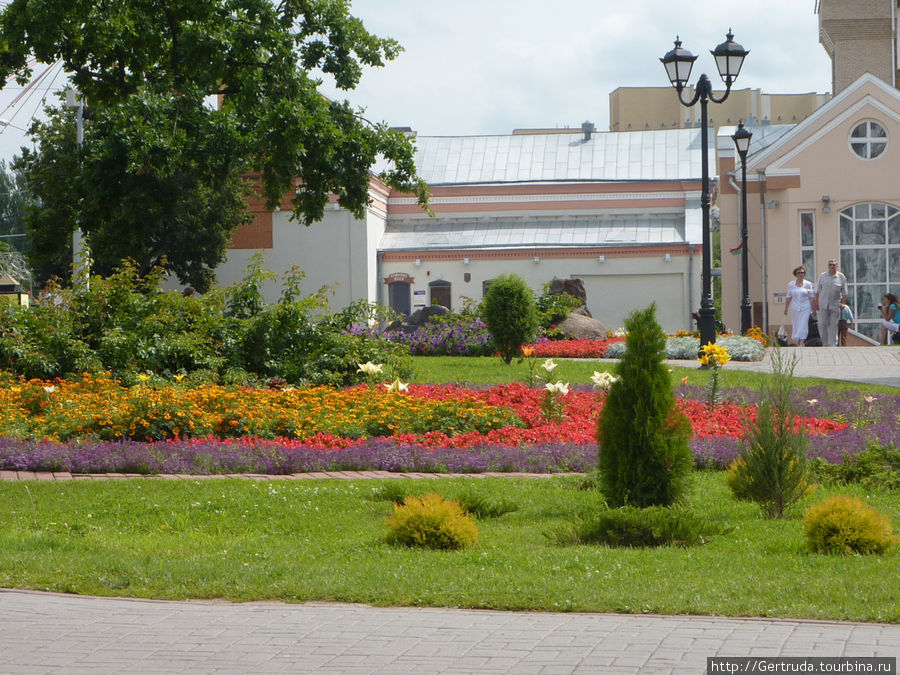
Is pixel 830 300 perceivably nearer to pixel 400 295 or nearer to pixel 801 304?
pixel 801 304

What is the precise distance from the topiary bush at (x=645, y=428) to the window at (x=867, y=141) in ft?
102

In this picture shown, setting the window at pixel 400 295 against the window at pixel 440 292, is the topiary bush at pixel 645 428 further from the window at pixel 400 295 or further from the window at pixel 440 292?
the window at pixel 400 295

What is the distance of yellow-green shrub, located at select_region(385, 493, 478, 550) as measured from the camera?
732cm

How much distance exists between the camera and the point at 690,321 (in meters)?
44.1

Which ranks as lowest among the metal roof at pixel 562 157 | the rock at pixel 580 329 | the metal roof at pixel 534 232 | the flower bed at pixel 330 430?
the flower bed at pixel 330 430

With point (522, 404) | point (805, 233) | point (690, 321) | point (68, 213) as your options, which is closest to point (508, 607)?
point (522, 404)

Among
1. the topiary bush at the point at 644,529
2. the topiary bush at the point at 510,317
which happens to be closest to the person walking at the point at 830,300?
the topiary bush at the point at 510,317

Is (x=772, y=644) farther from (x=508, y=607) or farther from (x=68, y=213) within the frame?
(x=68, y=213)

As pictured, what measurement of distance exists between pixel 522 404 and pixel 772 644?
9.17 metres

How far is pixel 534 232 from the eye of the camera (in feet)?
156

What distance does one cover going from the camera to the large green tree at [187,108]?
21.6 meters

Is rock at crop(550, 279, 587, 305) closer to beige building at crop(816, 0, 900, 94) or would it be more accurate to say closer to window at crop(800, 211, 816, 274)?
window at crop(800, 211, 816, 274)

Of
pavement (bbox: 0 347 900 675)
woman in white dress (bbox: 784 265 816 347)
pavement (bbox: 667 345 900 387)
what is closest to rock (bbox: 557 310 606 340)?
woman in white dress (bbox: 784 265 816 347)

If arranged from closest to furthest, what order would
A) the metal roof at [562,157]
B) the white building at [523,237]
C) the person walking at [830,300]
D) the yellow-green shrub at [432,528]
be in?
the yellow-green shrub at [432,528]
the person walking at [830,300]
the white building at [523,237]
the metal roof at [562,157]
